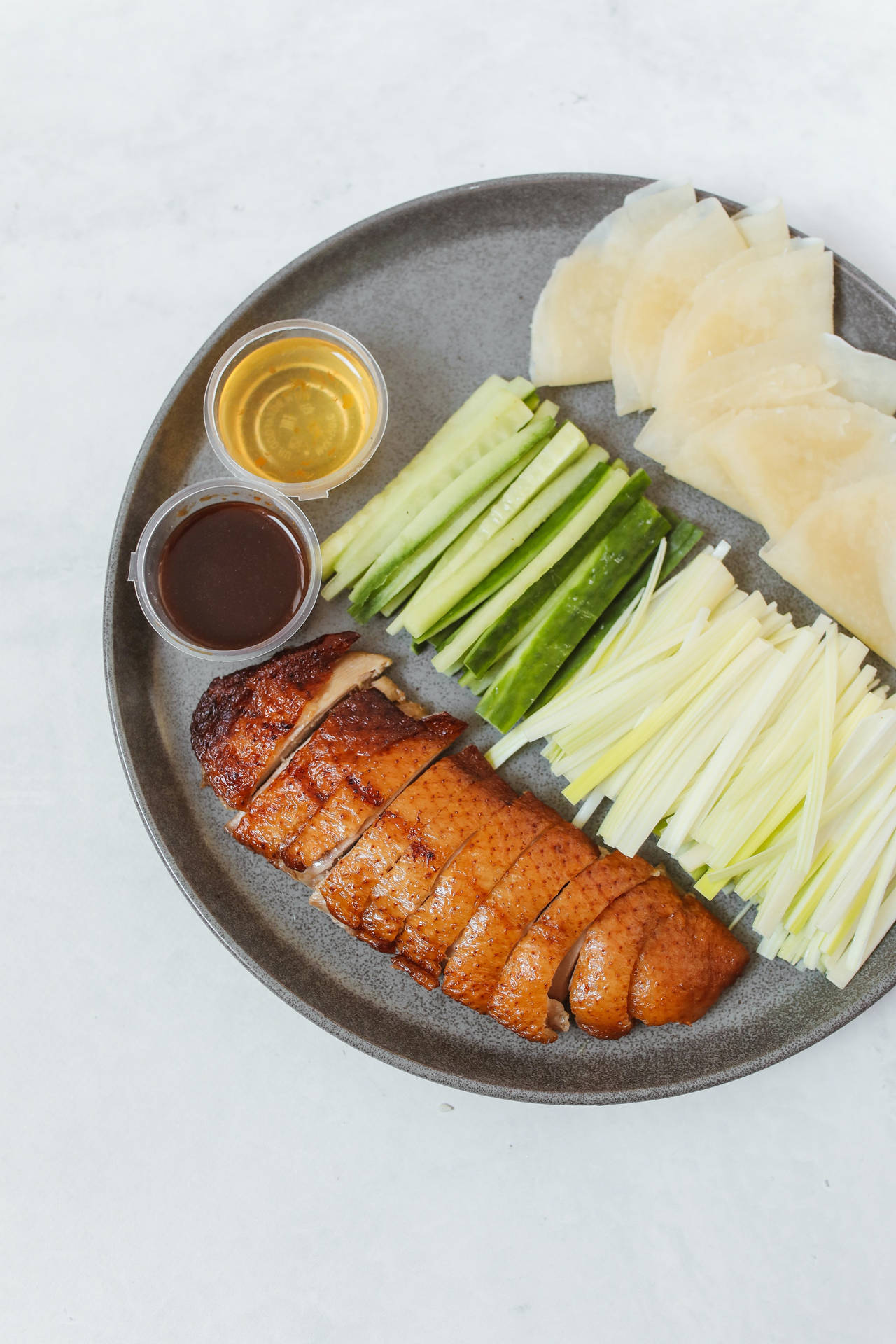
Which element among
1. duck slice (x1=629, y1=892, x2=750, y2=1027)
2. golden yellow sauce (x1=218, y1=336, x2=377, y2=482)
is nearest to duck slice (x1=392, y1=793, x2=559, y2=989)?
duck slice (x1=629, y1=892, x2=750, y2=1027)

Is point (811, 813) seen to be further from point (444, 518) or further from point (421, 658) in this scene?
point (444, 518)

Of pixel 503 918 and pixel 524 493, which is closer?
pixel 503 918

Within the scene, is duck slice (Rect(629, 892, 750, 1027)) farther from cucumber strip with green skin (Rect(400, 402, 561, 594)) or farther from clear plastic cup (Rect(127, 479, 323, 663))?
clear plastic cup (Rect(127, 479, 323, 663))

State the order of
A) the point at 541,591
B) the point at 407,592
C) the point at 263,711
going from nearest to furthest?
the point at 263,711
the point at 541,591
the point at 407,592

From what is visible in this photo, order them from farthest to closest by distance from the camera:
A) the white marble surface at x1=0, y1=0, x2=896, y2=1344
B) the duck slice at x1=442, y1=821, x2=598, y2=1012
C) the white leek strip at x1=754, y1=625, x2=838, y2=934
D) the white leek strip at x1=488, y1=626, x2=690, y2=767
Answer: the white marble surface at x1=0, y1=0, x2=896, y2=1344, the white leek strip at x1=488, y1=626, x2=690, y2=767, the white leek strip at x1=754, y1=625, x2=838, y2=934, the duck slice at x1=442, y1=821, x2=598, y2=1012

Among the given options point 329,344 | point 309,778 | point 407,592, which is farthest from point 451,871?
point 329,344

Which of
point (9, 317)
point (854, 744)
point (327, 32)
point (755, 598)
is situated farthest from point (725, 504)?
point (9, 317)

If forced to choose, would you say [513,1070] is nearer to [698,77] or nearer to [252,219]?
[252,219]

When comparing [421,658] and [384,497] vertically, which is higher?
[384,497]
